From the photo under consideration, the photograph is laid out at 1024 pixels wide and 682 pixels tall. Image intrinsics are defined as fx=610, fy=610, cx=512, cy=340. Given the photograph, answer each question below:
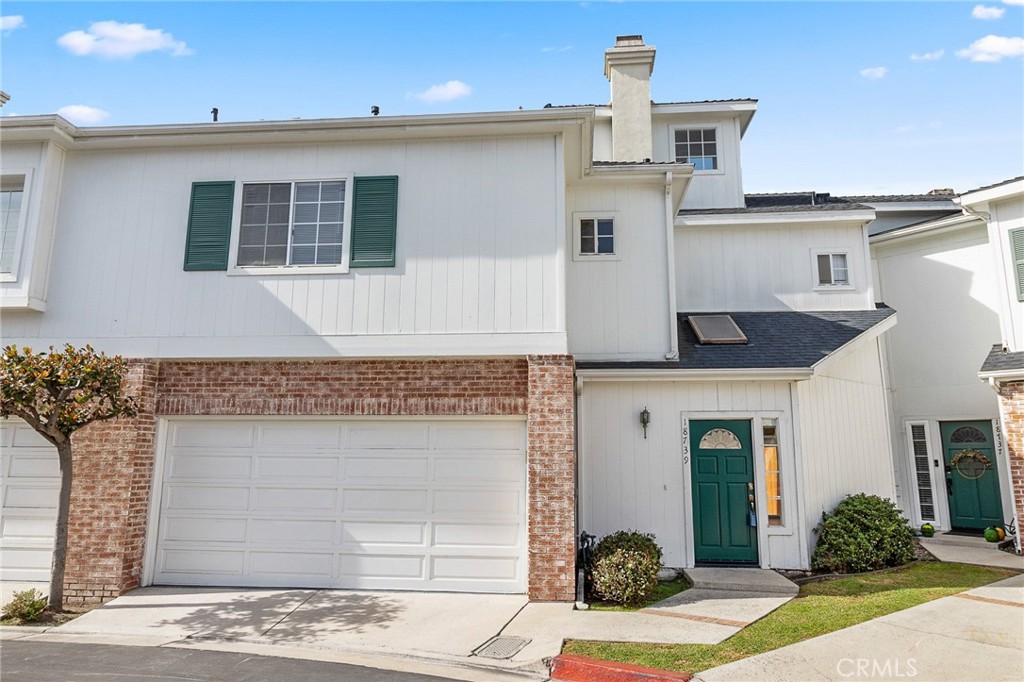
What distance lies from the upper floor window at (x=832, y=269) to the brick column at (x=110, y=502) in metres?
11.2

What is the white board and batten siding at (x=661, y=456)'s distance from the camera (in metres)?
8.55

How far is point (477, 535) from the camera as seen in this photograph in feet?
25.1

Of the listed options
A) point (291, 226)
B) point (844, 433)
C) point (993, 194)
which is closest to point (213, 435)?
point (291, 226)

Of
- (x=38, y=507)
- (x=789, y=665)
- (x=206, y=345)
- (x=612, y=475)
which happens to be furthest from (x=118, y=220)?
(x=789, y=665)

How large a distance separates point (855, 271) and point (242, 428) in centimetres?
1074

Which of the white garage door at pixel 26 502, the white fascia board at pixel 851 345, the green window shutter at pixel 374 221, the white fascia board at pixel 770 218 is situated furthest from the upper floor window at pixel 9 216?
the white fascia board at pixel 851 345

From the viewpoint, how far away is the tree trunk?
6988mm

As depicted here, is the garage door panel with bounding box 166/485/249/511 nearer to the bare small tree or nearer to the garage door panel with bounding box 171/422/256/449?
the garage door panel with bounding box 171/422/256/449

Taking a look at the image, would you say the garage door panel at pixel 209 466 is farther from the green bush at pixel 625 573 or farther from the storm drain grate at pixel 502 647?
the green bush at pixel 625 573

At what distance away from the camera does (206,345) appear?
311 inches

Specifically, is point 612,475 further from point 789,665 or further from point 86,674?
point 86,674

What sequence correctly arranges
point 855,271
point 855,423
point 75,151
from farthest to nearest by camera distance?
point 855,271, point 855,423, point 75,151

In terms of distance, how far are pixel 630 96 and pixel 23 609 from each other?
13.0 metres

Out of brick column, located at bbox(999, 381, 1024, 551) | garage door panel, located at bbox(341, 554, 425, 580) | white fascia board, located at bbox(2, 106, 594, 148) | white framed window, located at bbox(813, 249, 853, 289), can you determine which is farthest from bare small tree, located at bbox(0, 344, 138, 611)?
brick column, located at bbox(999, 381, 1024, 551)
